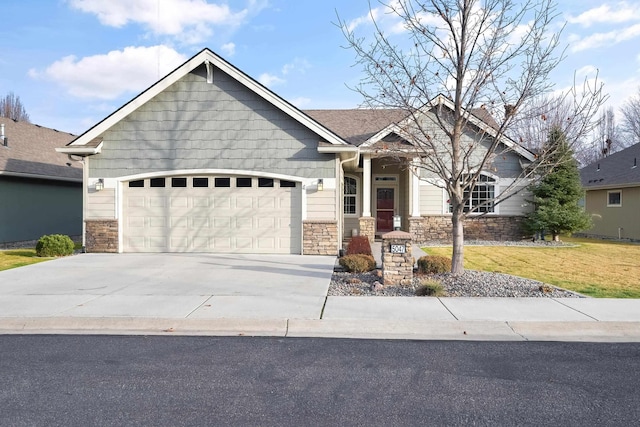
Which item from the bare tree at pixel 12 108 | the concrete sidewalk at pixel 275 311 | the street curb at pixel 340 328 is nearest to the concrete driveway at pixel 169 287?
the concrete sidewalk at pixel 275 311

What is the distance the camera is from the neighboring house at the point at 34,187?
1680cm

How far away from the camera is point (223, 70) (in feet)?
43.5

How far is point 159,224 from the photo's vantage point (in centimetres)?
1382

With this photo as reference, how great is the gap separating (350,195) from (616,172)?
47.0ft

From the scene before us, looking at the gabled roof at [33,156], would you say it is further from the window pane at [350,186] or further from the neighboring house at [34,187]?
the window pane at [350,186]

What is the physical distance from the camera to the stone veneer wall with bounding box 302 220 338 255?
1346cm

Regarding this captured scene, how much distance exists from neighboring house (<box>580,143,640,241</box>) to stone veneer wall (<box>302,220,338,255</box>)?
13.8m

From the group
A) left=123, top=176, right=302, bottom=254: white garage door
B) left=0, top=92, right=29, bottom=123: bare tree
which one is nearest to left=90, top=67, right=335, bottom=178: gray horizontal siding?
left=123, top=176, right=302, bottom=254: white garage door

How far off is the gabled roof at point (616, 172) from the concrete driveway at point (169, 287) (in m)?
16.5

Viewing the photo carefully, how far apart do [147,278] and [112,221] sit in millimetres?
5154

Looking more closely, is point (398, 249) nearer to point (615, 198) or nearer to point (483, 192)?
point (483, 192)

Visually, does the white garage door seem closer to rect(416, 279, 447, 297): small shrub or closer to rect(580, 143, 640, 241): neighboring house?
rect(416, 279, 447, 297): small shrub

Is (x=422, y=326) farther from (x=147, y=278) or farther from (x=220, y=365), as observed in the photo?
(x=147, y=278)

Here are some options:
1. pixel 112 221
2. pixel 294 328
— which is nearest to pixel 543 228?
pixel 294 328
